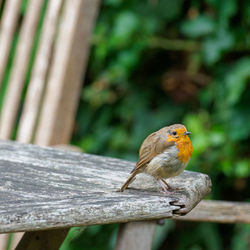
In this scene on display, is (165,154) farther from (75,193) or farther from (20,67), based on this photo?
(20,67)

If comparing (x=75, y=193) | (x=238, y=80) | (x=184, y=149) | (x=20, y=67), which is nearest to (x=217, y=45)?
(x=238, y=80)

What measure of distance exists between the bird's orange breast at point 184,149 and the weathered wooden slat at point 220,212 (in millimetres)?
283

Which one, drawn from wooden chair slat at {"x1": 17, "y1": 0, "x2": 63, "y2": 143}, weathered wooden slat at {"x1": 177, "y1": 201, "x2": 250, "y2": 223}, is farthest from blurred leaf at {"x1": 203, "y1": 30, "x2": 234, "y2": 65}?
weathered wooden slat at {"x1": 177, "y1": 201, "x2": 250, "y2": 223}

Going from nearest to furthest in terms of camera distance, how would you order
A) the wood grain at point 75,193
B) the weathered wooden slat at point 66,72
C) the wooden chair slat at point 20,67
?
1. the wood grain at point 75,193
2. the weathered wooden slat at point 66,72
3. the wooden chair slat at point 20,67

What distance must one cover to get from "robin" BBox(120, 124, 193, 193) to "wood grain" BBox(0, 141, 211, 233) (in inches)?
1.5

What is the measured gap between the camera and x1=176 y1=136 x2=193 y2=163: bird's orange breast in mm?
1811

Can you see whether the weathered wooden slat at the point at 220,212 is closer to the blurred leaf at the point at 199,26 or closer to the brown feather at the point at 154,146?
the brown feather at the point at 154,146

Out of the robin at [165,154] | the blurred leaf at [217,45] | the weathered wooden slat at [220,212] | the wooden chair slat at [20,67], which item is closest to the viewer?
the robin at [165,154]

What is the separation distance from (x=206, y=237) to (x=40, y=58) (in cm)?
163

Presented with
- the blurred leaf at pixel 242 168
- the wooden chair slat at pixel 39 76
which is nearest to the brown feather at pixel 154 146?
the wooden chair slat at pixel 39 76

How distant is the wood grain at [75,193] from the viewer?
1.24 m

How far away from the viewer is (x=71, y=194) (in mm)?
1422

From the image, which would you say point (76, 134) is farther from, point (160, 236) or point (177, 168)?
point (177, 168)

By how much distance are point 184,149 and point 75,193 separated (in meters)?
0.52
